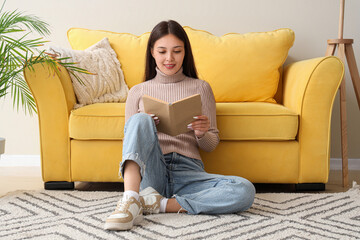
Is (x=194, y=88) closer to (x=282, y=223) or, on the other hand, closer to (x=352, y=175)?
(x=282, y=223)

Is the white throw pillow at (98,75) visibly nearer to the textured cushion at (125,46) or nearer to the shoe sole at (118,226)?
the textured cushion at (125,46)

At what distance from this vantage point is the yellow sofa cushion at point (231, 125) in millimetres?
2016

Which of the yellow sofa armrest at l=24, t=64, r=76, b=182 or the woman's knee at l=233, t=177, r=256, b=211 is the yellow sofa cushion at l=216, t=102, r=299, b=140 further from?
the yellow sofa armrest at l=24, t=64, r=76, b=182

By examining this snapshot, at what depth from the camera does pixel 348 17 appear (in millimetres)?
2791

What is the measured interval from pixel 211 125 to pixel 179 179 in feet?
0.89

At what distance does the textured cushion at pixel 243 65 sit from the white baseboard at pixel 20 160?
51.5 inches

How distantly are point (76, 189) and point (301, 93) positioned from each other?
1.24m

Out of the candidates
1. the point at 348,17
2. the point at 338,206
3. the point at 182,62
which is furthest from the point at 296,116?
the point at 348,17

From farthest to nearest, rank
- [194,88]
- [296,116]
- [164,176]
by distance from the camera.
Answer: [296,116]
[194,88]
[164,176]

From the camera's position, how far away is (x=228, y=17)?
112 inches

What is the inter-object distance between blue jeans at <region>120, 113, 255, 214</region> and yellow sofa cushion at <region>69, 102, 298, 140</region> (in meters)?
0.38

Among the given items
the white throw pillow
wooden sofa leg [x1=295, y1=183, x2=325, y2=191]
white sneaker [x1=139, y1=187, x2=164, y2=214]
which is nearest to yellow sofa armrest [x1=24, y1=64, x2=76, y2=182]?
the white throw pillow

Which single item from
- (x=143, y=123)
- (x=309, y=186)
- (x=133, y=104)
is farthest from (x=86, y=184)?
(x=309, y=186)

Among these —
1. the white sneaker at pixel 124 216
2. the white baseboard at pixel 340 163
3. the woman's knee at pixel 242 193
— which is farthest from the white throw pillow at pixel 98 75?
the white baseboard at pixel 340 163
